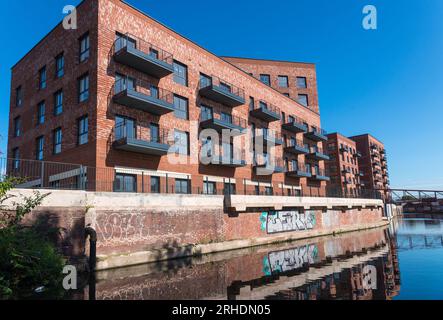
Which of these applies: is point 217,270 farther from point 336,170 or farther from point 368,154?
point 368,154

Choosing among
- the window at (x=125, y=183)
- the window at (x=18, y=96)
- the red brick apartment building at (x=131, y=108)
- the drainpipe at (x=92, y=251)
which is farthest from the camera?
the window at (x=18, y=96)

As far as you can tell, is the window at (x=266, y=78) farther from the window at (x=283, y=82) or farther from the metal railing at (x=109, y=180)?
the metal railing at (x=109, y=180)

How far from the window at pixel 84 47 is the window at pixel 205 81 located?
1022 centimetres

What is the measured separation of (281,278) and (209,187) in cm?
1455

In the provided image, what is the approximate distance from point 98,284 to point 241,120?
23.5 metres

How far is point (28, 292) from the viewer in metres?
10.8

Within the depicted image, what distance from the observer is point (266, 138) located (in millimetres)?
35125

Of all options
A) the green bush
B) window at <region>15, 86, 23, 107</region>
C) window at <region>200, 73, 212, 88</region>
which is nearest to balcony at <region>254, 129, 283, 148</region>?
window at <region>200, 73, 212, 88</region>

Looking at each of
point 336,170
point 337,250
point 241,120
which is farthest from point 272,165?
point 336,170

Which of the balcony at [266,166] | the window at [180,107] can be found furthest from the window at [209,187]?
the balcony at [266,166]

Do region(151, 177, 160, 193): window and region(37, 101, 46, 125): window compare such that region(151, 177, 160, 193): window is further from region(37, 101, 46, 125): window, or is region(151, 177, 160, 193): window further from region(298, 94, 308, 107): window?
region(298, 94, 308, 107): window

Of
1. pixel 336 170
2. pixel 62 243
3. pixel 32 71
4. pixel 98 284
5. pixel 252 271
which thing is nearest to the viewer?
pixel 98 284

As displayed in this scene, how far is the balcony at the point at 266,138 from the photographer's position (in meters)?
34.5

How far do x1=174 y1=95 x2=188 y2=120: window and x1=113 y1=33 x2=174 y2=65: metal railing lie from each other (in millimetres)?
3106
